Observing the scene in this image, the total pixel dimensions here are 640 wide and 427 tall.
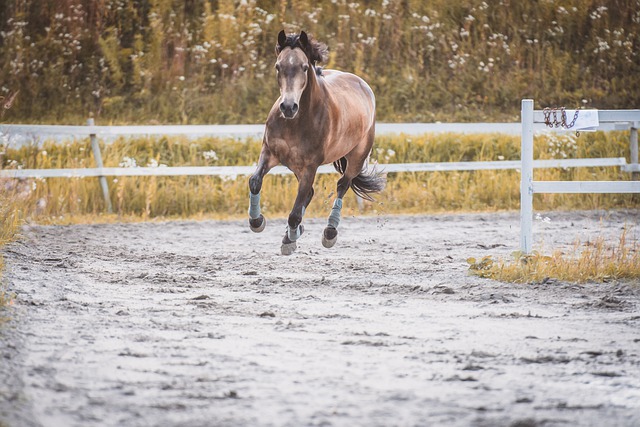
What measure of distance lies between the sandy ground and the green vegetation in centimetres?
903

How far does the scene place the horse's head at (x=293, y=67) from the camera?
287 inches

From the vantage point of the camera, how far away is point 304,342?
536 cm

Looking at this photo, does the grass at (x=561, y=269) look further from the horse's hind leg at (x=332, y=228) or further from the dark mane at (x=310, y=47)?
the dark mane at (x=310, y=47)

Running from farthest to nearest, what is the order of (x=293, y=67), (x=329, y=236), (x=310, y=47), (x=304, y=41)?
1. (x=329, y=236)
2. (x=310, y=47)
3. (x=304, y=41)
4. (x=293, y=67)

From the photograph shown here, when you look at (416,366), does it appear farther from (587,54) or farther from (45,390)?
(587,54)

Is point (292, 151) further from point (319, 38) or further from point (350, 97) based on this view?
point (319, 38)

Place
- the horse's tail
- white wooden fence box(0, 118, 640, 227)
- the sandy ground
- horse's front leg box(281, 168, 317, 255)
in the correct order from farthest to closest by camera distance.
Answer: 1. white wooden fence box(0, 118, 640, 227)
2. the horse's tail
3. horse's front leg box(281, 168, 317, 255)
4. the sandy ground

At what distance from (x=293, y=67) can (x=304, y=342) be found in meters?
2.82

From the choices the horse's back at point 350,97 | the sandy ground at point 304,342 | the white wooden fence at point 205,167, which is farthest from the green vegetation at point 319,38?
the sandy ground at point 304,342

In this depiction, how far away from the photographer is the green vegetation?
60.3 ft

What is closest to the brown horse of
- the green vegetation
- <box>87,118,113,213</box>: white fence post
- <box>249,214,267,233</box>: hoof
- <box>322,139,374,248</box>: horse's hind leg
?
<box>249,214,267,233</box>: hoof

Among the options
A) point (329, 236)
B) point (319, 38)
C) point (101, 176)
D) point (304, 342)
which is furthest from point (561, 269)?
point (319, 38)

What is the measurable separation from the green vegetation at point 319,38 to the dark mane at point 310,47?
9.92m

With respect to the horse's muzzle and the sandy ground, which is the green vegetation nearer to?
the sandy ground
